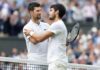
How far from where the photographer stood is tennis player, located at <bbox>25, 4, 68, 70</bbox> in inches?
425

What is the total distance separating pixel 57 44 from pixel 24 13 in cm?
1076

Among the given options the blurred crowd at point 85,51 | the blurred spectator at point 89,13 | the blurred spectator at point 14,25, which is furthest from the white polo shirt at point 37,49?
the blurred spectator at point 89,13

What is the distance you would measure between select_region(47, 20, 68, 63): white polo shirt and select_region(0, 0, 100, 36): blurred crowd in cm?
968

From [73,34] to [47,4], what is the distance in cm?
1099

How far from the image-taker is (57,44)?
427 inches

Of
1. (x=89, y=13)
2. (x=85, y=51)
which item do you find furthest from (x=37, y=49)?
(x=89, y=13)

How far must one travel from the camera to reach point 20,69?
1232cm

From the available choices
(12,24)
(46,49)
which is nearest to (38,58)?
(46,49)

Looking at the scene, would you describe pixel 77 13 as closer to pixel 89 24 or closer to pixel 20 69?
pixel 89 24

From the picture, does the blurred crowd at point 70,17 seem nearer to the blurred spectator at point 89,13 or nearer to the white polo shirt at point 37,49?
the blurred spectator at point 89,13

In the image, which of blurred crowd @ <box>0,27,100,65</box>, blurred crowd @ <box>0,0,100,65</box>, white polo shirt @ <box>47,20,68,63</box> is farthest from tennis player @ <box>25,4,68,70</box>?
blurred crowd @ <box>0,0,100,65</box>

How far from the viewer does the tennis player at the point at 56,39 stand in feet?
35.4

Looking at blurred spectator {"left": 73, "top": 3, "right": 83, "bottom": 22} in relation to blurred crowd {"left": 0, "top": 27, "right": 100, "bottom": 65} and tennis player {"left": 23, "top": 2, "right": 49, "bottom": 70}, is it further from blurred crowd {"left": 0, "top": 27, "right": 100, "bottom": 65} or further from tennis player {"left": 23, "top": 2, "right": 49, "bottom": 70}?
tennis player {"left": 23, "top": 2, "right": 49, "bottom": 70}

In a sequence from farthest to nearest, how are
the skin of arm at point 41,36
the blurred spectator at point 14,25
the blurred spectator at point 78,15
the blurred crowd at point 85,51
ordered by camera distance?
1. the blurred spectator at point 78,15
2. the blurred spectator at point 14,25
3. the blurred crowd at point 85,51
4. the skin of arm at point 41,36
